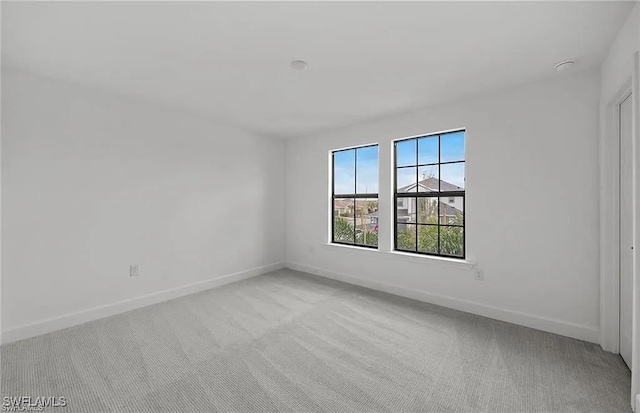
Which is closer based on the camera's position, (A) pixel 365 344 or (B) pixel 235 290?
(A) pixel 365 344

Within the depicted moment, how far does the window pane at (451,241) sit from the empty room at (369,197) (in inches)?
1.0

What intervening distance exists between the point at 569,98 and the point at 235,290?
4265mm

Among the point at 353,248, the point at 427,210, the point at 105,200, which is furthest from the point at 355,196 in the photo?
the point at 105,200

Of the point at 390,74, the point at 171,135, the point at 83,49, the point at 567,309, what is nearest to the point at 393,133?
the point at 390,74

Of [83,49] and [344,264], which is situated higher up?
[83,49]

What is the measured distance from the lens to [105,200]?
3.01 metres

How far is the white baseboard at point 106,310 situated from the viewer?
8.15 feet

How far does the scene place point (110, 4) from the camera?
165 centimetres

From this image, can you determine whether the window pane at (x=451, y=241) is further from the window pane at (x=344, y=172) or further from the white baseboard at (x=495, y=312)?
the window pane at (x=344, y=172)

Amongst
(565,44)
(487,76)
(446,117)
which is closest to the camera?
(565,44)

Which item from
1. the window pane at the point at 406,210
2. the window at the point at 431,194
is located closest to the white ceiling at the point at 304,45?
the window at the point at 431,194

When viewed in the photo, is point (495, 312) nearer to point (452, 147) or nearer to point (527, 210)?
point (527, 210)

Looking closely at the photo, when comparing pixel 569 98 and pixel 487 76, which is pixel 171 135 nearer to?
pixel 487 76

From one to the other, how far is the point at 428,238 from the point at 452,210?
460 millimetres
